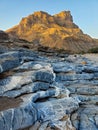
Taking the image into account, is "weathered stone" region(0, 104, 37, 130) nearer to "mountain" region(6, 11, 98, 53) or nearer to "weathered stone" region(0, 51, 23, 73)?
"weathered stone" region(0, 51, 23, 73)

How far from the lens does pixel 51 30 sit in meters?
158

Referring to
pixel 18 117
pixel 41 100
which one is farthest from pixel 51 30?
pixel 18 117

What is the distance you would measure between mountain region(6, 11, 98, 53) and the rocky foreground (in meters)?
117

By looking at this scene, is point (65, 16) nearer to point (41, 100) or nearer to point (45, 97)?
point (45, 97)

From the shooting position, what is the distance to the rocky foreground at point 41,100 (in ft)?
36.1

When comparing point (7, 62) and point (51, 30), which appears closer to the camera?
point (7, 62)

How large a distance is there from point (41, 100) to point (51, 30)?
477 ft

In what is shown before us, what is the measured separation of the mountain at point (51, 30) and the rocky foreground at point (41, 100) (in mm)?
116777

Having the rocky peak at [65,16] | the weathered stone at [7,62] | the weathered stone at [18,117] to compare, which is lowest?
the weathered stone at [18,117]

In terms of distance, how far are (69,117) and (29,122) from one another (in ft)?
6.28

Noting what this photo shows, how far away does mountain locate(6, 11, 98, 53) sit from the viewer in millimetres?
140650

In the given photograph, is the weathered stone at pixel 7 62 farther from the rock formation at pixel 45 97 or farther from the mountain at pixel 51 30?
the mountain at pixel 51 30

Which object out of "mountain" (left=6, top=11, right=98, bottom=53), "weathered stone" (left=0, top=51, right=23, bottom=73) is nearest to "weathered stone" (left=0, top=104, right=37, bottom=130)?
"weathered stone" (left=0, top=51, right=23, bottom=73)

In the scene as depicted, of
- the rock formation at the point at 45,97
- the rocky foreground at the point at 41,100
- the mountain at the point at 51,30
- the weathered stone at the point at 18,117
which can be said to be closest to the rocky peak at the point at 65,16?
the mountain at the point at 51,30
